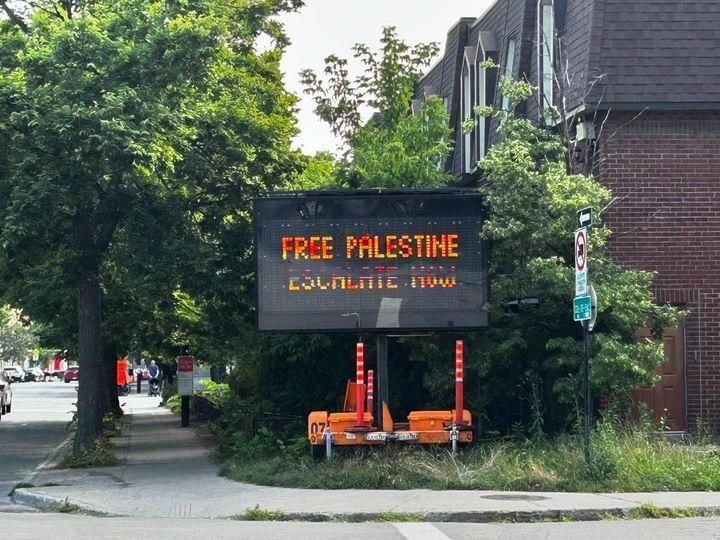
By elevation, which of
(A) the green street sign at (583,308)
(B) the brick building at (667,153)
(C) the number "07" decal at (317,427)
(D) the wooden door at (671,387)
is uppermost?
(B) the brick building at (667,153)

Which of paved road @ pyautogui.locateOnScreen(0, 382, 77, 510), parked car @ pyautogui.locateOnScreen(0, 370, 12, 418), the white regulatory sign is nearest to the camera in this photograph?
the white regulatory sign

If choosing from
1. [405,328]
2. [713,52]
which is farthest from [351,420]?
[713,52]

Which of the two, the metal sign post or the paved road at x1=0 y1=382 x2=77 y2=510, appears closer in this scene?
the metal sign post

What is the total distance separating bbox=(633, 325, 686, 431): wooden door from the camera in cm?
1994

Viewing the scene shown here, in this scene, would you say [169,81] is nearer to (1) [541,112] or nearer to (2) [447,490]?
(1) [541,112]

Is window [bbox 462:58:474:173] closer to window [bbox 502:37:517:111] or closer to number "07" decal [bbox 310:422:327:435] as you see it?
window [bbox 502:37:517:111]

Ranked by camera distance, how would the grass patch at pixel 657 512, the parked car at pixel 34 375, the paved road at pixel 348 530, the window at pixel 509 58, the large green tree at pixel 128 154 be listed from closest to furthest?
the paved road at pixel 348 530 → the grass patch at pixel 657 512 → the large green tree at pixel 128 154 → the window at pixel 509 58 → the parked car at pixel 34 375

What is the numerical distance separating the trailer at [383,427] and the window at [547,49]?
6210 mm

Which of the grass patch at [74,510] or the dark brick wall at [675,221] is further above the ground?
the dark brick wall at [675,221]

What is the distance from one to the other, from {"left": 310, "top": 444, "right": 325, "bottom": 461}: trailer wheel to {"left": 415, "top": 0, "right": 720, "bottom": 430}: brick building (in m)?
5.74

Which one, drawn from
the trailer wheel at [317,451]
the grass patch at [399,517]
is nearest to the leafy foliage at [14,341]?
the trailer wheel at [317,451]

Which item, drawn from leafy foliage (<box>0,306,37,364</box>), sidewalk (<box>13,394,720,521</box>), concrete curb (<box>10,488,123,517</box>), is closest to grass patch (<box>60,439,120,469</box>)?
sidewalk (<box>13,394,720,521</box>)

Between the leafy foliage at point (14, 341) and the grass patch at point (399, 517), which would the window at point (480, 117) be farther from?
the leafy foliage at point (14, 341)

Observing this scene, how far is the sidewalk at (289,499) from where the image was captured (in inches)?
514
